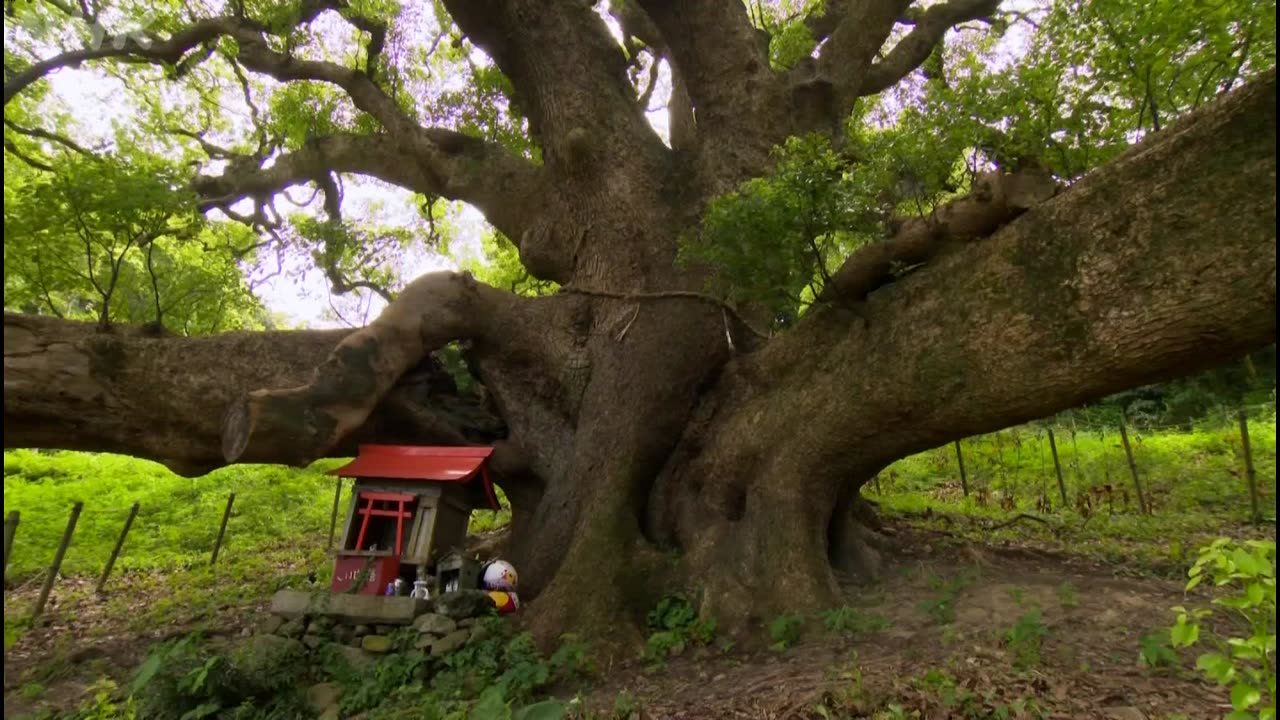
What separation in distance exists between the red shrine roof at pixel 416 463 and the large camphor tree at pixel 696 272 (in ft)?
0.86

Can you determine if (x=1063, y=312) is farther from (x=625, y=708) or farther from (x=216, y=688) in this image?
(x=216, y=688)

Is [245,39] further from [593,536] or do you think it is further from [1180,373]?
[1180,373]

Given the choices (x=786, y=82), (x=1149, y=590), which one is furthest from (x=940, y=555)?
(x=786, y=82)

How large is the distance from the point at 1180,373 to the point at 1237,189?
3.28 feet

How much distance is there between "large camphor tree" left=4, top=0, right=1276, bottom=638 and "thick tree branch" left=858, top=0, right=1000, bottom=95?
0.04 meters

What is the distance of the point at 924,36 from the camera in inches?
328

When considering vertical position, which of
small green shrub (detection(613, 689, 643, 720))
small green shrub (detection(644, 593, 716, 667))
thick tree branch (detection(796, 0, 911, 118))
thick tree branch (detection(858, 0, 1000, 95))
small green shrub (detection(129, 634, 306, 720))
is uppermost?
thick tree branch (detection(858, 0, 1000, 95))

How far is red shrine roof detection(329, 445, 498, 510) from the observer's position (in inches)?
203

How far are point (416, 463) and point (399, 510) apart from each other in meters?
0.37

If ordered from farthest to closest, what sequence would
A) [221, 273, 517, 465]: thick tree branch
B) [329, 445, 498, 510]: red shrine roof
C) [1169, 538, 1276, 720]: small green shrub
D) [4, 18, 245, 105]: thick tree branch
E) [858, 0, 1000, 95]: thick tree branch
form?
[858, 0, 1000, 95]: thick tree branch → [4, 18, 245, 105]: thick tree branch → [329, 445, 498, 510]: red shrine roof → [221, 273, 517, 465]: thick tree branch → [1169, 538, 1276, 720]: small green shrub

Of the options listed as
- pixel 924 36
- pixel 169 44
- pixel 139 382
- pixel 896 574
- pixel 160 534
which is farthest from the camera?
pixel 160 534

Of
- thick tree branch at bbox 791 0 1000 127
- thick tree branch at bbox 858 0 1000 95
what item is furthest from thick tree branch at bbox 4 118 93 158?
thick tree branch at bbox 858 0 1000 95

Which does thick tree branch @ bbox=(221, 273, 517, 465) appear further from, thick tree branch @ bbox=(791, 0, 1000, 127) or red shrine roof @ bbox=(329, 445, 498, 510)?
thick tree branch @ bbox=(791, 0, 1000, 127)

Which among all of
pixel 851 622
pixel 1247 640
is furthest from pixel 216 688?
pixel 1247 640
